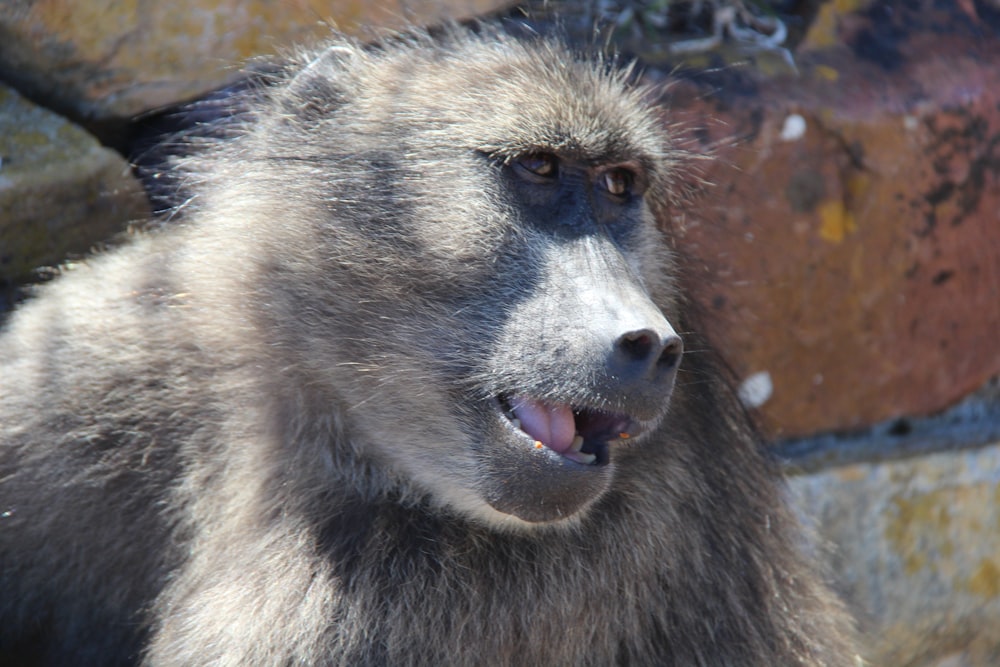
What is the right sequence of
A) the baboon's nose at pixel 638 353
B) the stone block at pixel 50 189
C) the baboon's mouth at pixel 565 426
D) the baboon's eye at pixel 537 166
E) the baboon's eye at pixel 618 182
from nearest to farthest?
the baboon's nose at pixel 638 353, the baboon's mouth at pixel 565 426, the baboon's eye at pixel 537 166, the baboon's eye at pixel 618 182, the stone block at pixel 50 189

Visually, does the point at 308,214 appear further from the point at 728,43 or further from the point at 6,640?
the point at 728,43

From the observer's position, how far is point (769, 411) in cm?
296

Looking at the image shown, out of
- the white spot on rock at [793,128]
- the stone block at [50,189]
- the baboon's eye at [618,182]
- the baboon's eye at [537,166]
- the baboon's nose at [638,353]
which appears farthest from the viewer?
the white spot on rock at [793,128]

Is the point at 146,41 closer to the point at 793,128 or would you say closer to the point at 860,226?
the point at 793,128

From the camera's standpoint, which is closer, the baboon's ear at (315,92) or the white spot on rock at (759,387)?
the baboon's ear at (315,92)

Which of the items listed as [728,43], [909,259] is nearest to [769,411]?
[909,259]

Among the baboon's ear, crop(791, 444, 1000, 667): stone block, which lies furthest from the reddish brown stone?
the baboon's ear

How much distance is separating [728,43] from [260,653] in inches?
75.9

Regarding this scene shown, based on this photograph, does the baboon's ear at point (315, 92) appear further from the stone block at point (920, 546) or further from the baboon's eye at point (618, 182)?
the stone block at point (920, 546)

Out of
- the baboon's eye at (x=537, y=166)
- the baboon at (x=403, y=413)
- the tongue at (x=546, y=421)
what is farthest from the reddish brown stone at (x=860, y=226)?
the tongue at (x=546, y=421)

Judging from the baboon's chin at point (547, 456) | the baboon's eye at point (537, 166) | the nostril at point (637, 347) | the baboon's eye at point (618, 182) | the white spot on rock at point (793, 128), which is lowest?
the white spot on rock at point (793, 128)

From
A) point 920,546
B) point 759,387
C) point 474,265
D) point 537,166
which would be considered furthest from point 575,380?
point 920,546

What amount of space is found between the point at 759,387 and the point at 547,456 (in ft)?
4.15

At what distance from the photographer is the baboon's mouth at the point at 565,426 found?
1874 mm
